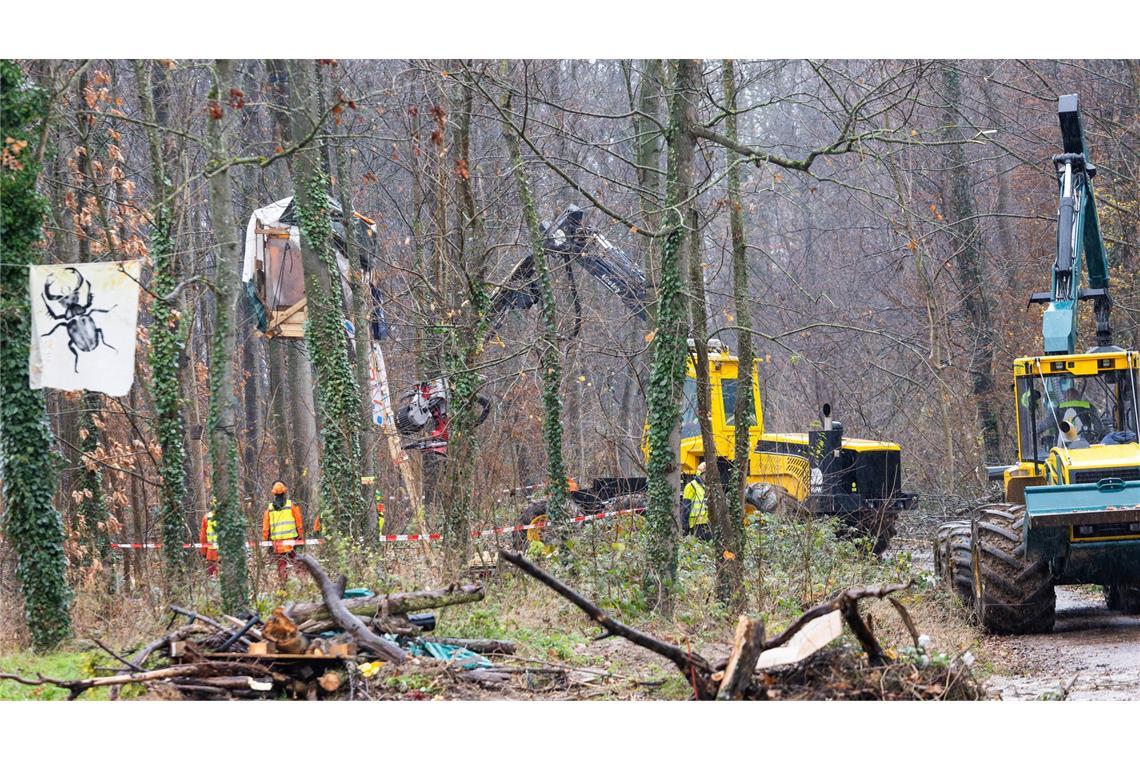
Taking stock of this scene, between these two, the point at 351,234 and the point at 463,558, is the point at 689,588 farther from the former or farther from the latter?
the point at 351,234

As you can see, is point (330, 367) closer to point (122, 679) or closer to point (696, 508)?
point (696, 508)

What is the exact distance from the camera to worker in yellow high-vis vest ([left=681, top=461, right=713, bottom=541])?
54.2 feet

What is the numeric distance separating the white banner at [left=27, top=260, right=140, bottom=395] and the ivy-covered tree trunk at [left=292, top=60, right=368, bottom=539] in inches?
229

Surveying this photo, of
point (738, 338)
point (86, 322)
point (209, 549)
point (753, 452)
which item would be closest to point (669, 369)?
point (738, 338)

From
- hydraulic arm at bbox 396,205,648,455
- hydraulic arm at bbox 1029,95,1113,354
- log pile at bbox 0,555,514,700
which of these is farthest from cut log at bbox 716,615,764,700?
hydraulic arm at bbox 396,205,648,455

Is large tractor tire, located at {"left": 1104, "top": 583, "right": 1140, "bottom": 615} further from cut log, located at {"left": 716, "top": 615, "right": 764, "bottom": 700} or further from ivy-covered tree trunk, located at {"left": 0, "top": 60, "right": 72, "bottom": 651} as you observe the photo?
ivy-covered tree trunk, located at {"left": 0, "top": 60, "right": 72, "bottom": 651}

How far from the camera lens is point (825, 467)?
58.4 ft

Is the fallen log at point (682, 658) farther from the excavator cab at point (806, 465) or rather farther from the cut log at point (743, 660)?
the excavator cab at point (806, 465)

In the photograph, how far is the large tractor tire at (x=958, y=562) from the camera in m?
12.5

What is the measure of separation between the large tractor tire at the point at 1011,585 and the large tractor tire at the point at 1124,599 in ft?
6.88

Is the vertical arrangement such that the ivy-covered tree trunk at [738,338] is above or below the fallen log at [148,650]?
above

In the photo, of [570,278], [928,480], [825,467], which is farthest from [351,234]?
[928,480]

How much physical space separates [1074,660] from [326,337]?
34.2ft

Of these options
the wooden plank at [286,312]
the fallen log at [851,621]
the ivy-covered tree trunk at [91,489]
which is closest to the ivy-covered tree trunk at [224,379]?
the ivy-covered tree trunk at [91,489]
